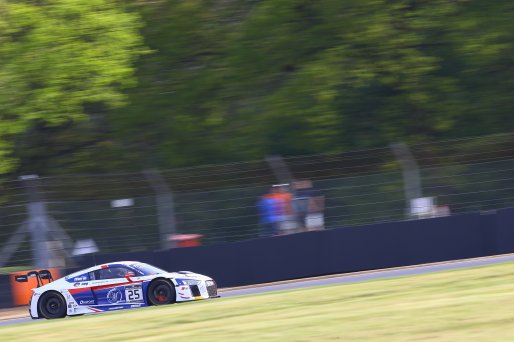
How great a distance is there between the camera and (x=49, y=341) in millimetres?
10141

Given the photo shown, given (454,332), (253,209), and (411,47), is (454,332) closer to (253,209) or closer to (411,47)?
(253,209)

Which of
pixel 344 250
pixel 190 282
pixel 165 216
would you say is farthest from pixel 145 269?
pixel 344 250

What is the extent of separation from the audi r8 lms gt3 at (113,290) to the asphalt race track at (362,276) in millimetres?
457

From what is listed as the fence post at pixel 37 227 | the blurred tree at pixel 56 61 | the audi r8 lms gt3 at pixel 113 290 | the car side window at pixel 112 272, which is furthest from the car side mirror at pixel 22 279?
the blurred tree at pixel 56 61

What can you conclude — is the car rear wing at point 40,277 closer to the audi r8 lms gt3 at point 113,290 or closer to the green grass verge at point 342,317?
the audi r8 lms gt3 at point 113,290

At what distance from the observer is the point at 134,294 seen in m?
15.0

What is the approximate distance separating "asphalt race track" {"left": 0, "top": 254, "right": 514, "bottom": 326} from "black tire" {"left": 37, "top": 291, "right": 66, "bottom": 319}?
0.26 m

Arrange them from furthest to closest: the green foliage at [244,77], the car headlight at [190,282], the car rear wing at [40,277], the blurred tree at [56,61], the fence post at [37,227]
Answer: the green foliage at [244,77]
the blurred tree at [56,61]
the fence post at [37,227]
the car rear wing at [40,277]
the car headlight at [190,282]

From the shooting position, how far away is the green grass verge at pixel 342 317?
28.1 feet

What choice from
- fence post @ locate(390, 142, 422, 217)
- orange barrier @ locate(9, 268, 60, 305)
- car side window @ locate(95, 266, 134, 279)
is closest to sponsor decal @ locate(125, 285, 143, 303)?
car side window @ locate(95, 266, 134, 279)

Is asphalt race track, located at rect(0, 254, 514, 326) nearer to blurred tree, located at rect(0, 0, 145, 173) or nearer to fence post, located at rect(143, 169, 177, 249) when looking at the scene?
fence post, located at rect(143, 169, 177, 249)

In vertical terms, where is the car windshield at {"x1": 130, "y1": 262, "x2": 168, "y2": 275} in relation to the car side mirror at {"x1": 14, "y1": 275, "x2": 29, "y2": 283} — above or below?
above

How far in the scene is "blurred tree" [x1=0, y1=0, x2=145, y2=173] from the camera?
22.0 m

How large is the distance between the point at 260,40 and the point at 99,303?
11407mm
